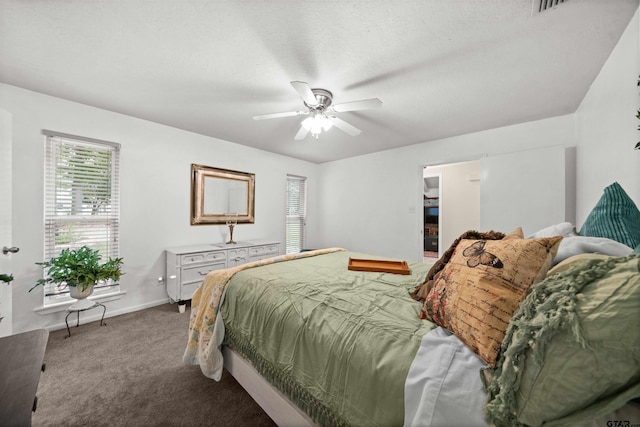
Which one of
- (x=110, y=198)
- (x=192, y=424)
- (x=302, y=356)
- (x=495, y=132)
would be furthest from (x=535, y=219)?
(x=110, y=198)

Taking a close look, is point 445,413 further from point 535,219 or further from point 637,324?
point 535,219

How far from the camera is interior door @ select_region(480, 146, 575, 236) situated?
2730 mm

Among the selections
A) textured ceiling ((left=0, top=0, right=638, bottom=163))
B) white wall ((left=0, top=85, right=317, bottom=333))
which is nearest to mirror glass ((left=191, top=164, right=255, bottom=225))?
white wall ((left=0, top=85, right=317, bottom=333))

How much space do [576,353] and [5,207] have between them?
350 centimetres

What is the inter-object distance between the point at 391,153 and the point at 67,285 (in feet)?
15.1

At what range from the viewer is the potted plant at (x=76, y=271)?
2.29 meters

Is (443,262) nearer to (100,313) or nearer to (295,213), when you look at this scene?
(100,313)

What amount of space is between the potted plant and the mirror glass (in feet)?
3.89

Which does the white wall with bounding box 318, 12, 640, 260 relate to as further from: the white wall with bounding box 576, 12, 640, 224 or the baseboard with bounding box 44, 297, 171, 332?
the baseboard with bounding box 44, 297, 171, 332

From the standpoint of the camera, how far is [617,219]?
46.6 inches

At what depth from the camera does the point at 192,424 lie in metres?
1.40

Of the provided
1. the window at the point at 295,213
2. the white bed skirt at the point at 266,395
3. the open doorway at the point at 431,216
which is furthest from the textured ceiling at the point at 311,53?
the open doorway at the point at 431,216

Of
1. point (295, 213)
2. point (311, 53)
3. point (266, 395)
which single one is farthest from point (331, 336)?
point (295, 213)

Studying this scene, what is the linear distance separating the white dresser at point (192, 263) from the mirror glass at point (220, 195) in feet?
1.65
